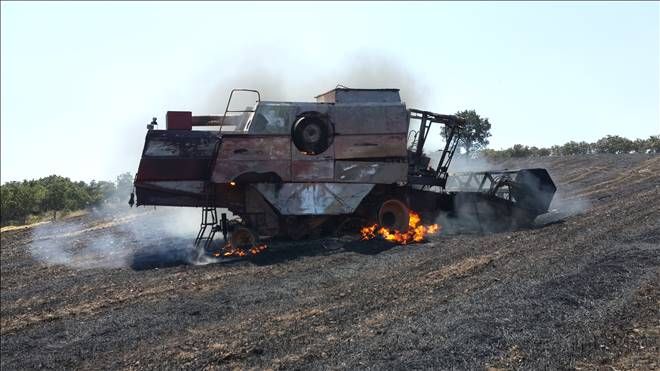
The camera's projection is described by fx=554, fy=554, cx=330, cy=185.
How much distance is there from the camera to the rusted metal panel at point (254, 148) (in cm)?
1359

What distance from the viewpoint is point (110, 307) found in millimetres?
9867

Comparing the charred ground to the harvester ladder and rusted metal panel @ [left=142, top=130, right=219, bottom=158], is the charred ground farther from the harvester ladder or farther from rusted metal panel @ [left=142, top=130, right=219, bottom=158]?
rusted metal panel @ [left=142, top=130, right=219, bottom=158]

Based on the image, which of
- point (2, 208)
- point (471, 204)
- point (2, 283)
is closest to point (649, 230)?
point (471, 204)

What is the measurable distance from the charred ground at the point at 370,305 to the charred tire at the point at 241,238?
734 millimetres

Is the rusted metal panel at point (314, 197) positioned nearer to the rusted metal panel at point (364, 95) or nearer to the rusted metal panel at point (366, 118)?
the rusted metal panel at point (366, 118)

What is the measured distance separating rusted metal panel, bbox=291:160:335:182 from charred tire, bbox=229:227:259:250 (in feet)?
5.95

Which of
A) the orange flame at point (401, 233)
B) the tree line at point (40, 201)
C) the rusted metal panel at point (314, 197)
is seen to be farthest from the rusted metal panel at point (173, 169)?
the tree line at point (40, 201)

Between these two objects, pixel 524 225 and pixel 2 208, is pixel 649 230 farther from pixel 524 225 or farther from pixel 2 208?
pixel 2 208

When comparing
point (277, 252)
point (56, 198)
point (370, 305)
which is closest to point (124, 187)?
point (56, 198)

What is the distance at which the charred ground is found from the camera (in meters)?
6.21

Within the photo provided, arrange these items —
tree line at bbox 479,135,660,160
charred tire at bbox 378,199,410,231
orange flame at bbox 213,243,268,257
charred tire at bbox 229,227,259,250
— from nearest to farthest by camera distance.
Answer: orange flame at bbox 213,243,268,257 < charred tire at bbox 229,227,259,250 < charred tire at bbox 378,199,410,231 < tree line at bbox 479,135,660,160

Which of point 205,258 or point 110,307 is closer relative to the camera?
point 110,307

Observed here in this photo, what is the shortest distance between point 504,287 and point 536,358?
2556 mm

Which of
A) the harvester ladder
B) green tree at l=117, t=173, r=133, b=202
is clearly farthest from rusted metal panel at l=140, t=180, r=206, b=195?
green tree at l=117, t=173, r=133, b=202
